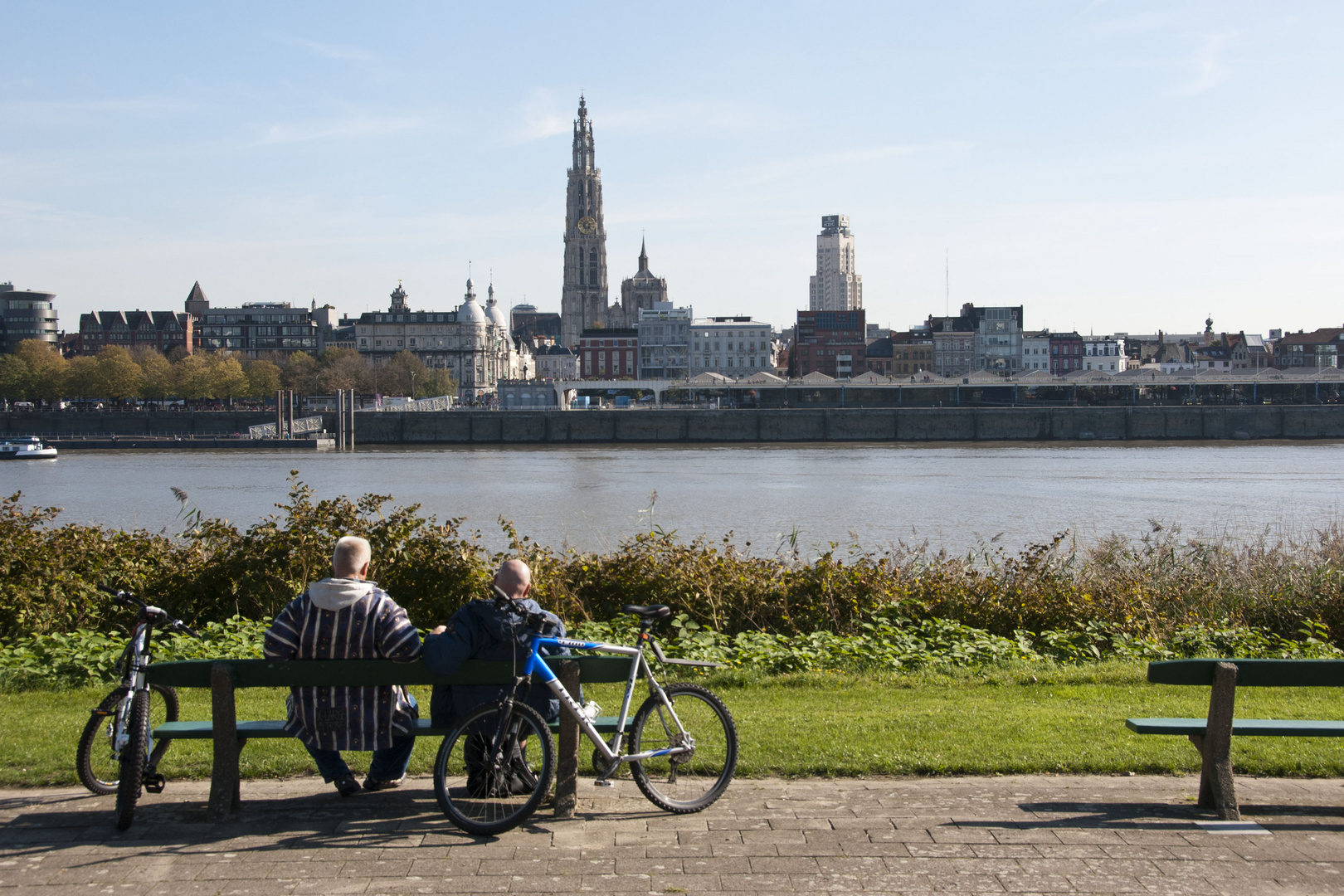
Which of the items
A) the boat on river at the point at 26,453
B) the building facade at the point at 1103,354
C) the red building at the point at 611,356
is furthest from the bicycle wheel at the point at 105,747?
the building facade at the point at 1103,354

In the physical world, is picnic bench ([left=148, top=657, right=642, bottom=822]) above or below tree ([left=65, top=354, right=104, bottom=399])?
below

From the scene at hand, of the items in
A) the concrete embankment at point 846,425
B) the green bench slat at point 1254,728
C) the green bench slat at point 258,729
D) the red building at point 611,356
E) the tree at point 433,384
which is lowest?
the concrete embankment at point 846,425

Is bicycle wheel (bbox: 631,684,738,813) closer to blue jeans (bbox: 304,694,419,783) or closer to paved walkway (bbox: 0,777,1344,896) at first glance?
paved walkway (bbox: 0,777,1344,896)

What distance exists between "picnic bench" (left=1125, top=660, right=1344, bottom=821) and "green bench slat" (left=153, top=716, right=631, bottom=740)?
259cm

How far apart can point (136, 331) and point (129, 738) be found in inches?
6517

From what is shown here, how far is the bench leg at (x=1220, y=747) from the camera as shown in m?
5.30

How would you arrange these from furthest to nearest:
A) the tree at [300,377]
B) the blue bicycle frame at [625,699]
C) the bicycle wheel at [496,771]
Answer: the tree at [300,377] < the blue bicycle frame at [625,699] < the bicycle wheel at [496,771]

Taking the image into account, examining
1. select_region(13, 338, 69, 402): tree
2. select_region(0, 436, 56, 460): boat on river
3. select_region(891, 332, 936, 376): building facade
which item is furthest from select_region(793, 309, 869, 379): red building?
select_region(0, 436, 56, 460): boat on river

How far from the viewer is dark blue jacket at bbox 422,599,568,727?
5.23 meters

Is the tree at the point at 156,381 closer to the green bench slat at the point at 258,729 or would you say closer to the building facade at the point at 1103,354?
the green bench slat at the point at 258,729

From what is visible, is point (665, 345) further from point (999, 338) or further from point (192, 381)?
point (192, 381)

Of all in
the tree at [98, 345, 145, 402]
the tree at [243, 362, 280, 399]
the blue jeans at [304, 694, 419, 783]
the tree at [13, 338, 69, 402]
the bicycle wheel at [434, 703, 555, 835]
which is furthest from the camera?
the tree at [243, 362, 280, 399]

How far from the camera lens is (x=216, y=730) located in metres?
5.38

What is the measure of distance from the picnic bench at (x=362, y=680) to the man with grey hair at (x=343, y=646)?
85 mm
